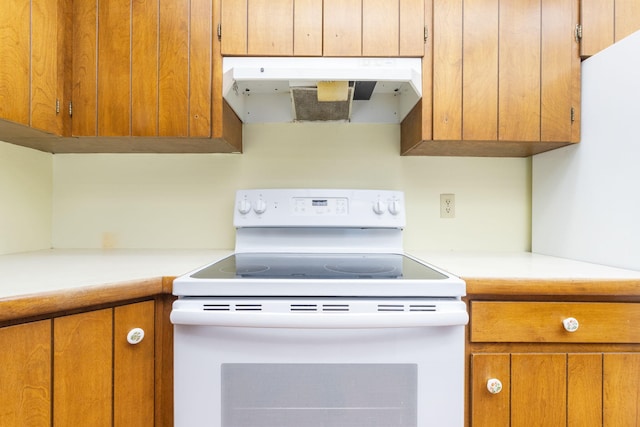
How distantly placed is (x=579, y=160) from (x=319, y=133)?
0.99 m

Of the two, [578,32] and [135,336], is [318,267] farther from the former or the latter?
[578,32]

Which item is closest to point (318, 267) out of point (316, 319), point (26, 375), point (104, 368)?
point (316, 319)

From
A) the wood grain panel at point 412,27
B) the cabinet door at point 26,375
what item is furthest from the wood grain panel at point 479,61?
the cabinet door at point 26,375

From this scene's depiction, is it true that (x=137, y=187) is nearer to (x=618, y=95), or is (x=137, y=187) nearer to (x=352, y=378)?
(x=352, y=378)

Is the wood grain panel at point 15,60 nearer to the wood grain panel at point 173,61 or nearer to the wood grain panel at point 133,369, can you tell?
the wood grain panel at point 173,61

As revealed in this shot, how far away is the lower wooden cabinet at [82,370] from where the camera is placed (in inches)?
27.0

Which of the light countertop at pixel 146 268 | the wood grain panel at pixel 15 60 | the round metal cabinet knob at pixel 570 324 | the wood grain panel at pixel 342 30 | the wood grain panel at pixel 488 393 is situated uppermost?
the wood grain panel at pixel 342 30

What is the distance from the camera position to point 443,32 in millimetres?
1166

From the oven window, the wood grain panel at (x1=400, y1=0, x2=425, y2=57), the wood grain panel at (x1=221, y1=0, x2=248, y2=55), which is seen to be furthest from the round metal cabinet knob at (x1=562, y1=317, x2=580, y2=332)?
the wood grain panel at (x1=221, y1=0, x2=248, y2=55)

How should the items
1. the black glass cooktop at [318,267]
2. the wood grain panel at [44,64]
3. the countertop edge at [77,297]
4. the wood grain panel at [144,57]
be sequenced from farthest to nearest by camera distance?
the wood grain panel at [144,57], the wood grain panel at [44,64], the black glass cooktop at [318,267], the countertop edge at [77,297]

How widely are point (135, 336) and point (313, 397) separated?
1.52 feet

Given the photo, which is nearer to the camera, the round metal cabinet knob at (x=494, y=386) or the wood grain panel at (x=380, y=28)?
the round metal cabinet knob at (x=494, y=386)

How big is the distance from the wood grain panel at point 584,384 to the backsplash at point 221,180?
2.23 feet

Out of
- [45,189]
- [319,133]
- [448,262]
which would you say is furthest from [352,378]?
[45,189]
